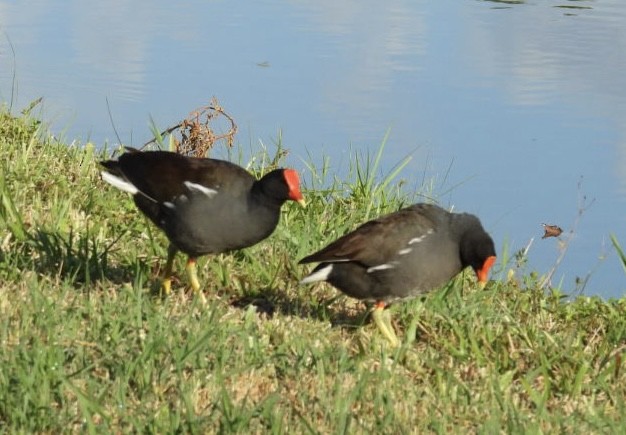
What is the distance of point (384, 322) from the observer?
6.27 metres

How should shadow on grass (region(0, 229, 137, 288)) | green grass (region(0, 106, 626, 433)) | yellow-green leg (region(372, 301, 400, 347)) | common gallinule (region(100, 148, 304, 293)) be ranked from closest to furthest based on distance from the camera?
green grass (region(0, 106, 626, 433)), yellow-green leg (region(372, 301, 400, 347)), common gallinule (region(100, 148, 304, 293)), shadow on grass (region(0, 229, 137, 288))

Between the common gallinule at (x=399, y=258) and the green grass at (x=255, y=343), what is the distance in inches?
7.6

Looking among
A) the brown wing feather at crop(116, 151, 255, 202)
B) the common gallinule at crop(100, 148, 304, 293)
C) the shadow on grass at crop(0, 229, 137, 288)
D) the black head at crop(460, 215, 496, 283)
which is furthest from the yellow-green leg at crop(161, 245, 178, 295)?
the black head at crop(460, 215, 496, 283)

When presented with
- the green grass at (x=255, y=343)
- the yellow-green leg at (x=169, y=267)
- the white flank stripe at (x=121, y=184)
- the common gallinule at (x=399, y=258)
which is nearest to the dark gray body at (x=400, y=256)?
the common gallinule at (x=399, y=258)

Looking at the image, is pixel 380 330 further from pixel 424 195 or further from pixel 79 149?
pixel 79 149

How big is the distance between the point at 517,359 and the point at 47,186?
304 centimetres

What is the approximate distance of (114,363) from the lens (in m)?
5.27

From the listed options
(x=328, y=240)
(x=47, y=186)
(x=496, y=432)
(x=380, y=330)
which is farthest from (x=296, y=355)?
(x=47, y=186)

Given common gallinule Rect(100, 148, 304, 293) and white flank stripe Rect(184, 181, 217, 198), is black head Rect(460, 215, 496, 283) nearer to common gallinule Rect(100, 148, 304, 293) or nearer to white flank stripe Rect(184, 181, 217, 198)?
common gallinule Rect(100, 148, 304, 293)

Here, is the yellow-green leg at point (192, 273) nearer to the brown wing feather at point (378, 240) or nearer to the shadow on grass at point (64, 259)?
the shadow on grass at point (64, 259)

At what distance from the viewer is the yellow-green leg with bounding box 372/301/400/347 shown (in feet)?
20.1

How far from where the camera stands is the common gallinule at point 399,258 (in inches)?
243

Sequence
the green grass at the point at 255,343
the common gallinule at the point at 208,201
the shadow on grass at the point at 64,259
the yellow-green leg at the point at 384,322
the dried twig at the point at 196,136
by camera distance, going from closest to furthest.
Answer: the green grass at the point at 255,343 → the yellow-green leg at the point at 384,322 → the common gallinule at the point at 208,201 → the shadow on grass at the point at 64,259 → the dried twig at the point at 196,136

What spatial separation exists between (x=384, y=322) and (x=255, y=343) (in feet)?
2.65
